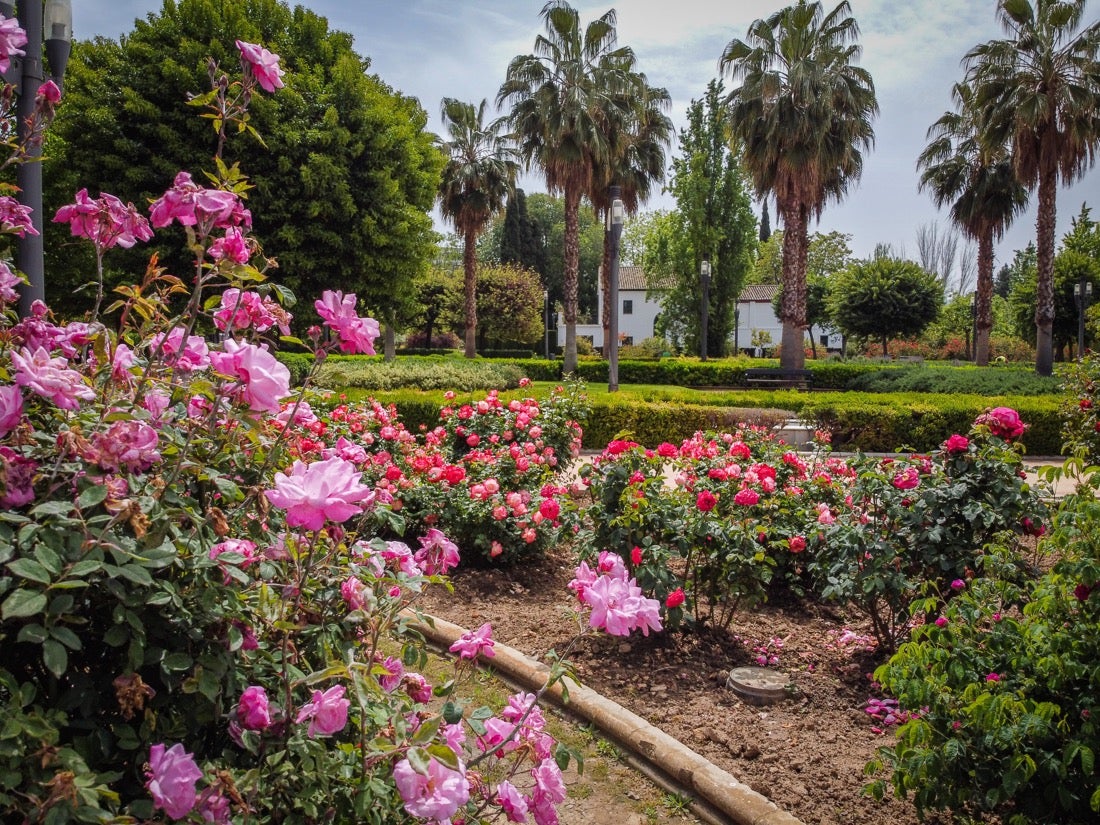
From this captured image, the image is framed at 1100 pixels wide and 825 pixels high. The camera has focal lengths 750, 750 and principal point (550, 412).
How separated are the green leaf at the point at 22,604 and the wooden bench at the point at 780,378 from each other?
21.0m

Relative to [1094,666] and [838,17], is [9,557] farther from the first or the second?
[838,17]

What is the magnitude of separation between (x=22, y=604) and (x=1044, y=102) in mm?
23228

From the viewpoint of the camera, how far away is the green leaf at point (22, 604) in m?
1.01

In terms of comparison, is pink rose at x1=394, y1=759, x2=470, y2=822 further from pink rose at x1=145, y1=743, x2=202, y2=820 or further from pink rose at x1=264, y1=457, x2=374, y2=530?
pink rose at x1=264, y1=457, x2=374, y2=530

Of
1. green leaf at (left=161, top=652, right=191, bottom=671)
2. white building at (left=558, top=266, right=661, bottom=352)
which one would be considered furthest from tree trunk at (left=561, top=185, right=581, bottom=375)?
white building at (left=558, top=266, right=661, bottom=352)

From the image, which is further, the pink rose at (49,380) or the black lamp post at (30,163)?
the black lamp post at (30,163)

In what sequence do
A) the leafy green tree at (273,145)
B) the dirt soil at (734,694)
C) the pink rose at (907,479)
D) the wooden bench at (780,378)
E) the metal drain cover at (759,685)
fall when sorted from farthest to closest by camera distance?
the wooden bench at (780,378), the leafy green tree at (273,145), the pink rose at (907,479), the metal drain cover at (759,685), the dirt soil at (734,694)

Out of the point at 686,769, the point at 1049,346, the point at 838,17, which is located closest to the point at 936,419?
the point at 686,769

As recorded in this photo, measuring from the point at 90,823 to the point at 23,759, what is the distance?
0.43ft

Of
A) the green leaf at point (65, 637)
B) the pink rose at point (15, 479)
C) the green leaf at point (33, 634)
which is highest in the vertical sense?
the pink rose at point (15, 479)

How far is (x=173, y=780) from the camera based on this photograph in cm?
116

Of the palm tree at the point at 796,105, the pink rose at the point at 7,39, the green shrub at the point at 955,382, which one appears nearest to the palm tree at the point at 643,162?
the palm tree at the point at 796,105

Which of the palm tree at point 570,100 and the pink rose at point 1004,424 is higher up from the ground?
the palm tree at point 570,100

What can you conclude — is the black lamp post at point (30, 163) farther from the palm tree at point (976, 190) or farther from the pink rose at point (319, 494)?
the palm tree at point (976, 190)
